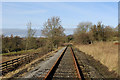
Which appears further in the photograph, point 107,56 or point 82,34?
point 82,34

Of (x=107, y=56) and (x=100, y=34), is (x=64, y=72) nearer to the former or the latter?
(x=107, y=56)

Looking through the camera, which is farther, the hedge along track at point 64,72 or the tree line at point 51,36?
the tree line at point 51,36

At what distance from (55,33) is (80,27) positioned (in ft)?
119

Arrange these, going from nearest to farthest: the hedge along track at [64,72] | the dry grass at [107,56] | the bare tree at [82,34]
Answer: the hedge along track at [64,72] < the dry grass at [107,56] < the bare tree at [82,34]

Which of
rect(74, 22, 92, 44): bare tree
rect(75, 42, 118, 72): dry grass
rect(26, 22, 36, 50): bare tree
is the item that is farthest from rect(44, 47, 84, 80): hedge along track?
rect(74, 22, 92, 44): bare tree

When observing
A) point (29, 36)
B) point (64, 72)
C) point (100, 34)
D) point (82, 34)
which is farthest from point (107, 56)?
point (82, 34)

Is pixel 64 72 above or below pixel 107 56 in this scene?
below

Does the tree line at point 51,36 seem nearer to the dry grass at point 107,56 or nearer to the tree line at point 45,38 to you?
the tree line at point 45,38

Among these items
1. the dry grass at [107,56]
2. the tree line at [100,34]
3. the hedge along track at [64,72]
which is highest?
the tree line at [100,34]

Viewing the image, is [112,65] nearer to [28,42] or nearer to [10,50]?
[28,42]

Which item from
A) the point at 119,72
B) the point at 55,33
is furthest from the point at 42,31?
the point at 119,72

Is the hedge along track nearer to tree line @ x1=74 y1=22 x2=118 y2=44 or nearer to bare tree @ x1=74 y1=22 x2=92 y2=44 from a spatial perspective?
tree line @ x1=74 y1=22 x2=118 y2=44

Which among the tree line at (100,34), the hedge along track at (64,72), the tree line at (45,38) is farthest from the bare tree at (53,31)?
the hedge along track at (64,72)

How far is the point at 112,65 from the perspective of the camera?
396 inches
